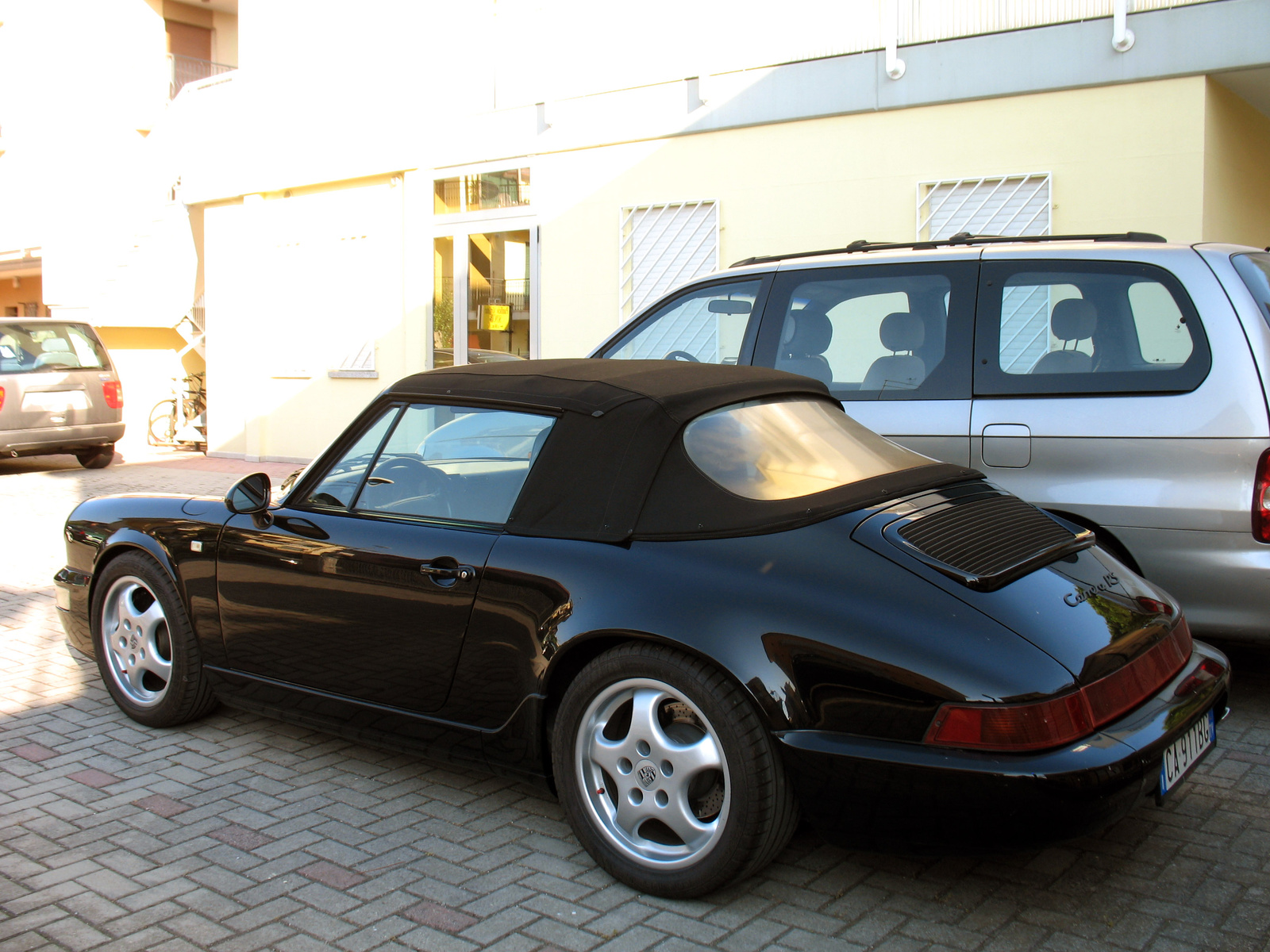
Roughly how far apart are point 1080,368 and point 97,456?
13726mm

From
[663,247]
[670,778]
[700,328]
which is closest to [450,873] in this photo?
[670,778]

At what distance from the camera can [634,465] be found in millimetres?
3215

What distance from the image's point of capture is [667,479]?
3.17 metres

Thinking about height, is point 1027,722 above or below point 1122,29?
below

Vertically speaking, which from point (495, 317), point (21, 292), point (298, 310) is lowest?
point (495, 317)

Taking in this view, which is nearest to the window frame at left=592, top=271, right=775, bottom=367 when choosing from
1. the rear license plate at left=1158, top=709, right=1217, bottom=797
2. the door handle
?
the door handle

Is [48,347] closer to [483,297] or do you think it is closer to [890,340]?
[483,297]

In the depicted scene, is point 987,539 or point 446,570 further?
point 446,570

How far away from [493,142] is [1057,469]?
9.47 meters

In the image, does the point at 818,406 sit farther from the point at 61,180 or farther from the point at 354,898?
the point at 61,180

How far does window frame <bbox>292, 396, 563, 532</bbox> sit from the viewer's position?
11.5 ft

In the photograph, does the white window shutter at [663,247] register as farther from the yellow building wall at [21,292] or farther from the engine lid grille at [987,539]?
the yellow building wall at [21,292]

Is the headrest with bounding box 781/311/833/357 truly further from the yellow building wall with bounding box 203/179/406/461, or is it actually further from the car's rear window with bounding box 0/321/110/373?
the car's rear window with bounding box 0/321/110/373

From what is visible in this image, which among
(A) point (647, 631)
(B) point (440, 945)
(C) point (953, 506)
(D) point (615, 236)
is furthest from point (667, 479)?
(D) point (615, 236)
